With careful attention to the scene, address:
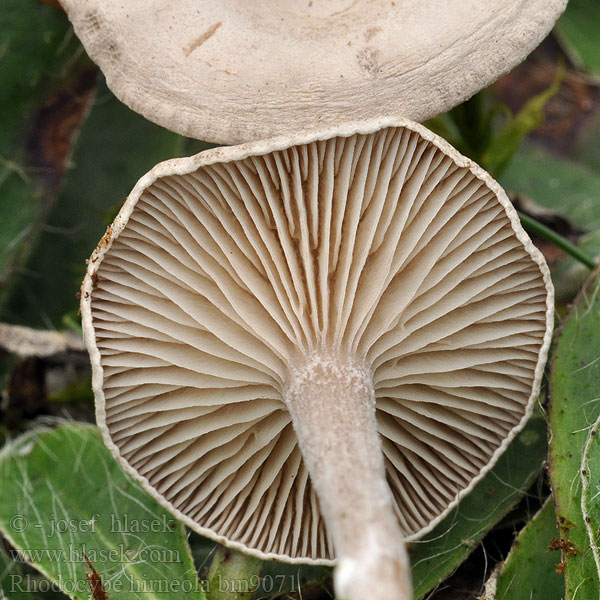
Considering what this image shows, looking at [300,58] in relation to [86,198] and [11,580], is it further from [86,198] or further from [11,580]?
[11,580]

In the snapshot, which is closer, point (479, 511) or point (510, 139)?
point (479, 511)

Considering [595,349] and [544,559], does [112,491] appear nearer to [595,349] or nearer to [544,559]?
[544,559]

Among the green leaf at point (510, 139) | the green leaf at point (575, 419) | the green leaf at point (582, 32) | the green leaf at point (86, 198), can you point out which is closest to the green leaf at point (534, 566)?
the green leaf at point (575, 419)

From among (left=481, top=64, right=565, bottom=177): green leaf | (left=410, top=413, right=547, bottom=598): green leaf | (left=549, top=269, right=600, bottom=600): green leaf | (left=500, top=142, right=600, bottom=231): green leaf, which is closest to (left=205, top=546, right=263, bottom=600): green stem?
(left=410, top=413, right=547, bottom=598): green leaf

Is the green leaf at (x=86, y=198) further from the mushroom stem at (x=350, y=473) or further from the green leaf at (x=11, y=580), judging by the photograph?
the mushroom stem at (x=350, y=473)

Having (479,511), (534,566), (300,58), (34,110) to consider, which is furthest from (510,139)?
(34,110)
